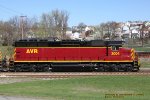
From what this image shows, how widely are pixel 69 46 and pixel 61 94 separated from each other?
56.9 ft

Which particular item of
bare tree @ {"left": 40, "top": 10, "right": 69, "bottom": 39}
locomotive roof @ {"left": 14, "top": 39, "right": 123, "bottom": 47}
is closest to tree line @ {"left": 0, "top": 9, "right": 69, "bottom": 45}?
bare tree @ {"left": 40, "top": 10, "right": 69, "bottom": 39}

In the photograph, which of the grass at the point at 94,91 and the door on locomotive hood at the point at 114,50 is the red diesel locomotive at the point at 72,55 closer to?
the door on locomotive hood at the point at 114,50

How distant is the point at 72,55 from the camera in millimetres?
33906

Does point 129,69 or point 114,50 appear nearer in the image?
point 129,69

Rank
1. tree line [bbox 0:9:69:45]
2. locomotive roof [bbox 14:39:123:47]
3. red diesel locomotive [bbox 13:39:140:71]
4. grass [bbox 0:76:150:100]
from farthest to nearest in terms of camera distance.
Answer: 1. tree line [bbox 0:9:69:45]
2. locomotive roof [bbox 14:39:123:47]
3. red diesel locomotive [bbox 13:39:140:71]
4. grass [bbox 0:76:150:100]

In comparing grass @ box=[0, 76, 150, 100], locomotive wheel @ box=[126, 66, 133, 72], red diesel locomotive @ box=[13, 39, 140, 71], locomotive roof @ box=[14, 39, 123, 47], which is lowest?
locomotive wheel @ box=[126, 66, 133, 72]

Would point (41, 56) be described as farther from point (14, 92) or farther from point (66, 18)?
point (66, 18)

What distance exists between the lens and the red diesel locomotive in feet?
110

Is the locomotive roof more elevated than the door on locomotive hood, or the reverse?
the locomotive roof

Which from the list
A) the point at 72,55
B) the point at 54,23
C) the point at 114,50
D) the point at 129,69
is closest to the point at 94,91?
the point at 129,69

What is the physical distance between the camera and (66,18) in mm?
119438

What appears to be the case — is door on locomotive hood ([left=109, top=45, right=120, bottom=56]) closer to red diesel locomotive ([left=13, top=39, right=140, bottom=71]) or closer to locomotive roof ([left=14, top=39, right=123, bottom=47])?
red diesel locomotive ([left=13, top=39, right=140, bottom=71])

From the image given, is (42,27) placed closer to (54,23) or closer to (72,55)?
(54,23)

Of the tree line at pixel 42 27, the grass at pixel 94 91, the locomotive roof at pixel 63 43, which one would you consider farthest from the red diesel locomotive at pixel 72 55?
the tree line at pixel 42 27
